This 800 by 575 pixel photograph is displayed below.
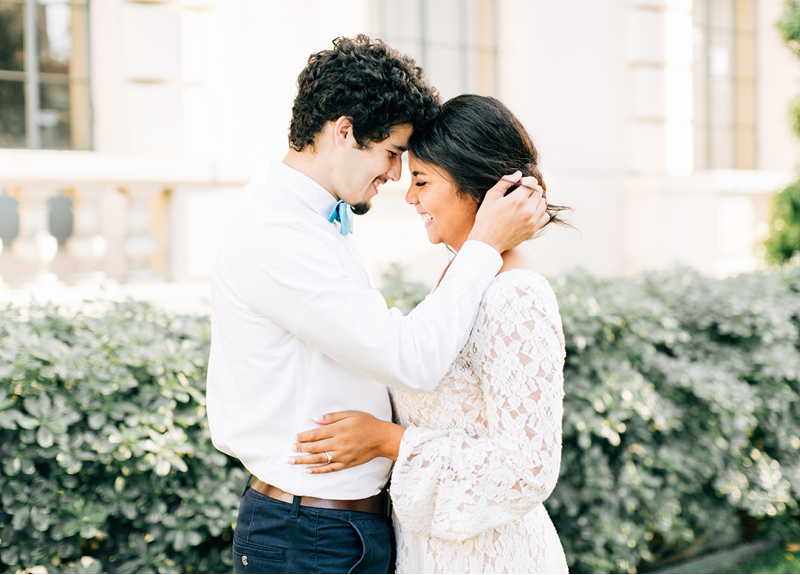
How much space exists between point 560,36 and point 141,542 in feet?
19.8

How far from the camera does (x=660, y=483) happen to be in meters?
3.67

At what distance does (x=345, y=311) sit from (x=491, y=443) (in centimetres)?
50

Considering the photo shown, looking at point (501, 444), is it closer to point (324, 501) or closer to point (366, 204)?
point (324, 501)

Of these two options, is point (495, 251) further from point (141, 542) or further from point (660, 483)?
point (660, 483)

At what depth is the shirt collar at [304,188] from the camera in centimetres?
187

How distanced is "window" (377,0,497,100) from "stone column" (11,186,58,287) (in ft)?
11.3

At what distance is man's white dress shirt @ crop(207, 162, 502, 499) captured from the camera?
1606 mm

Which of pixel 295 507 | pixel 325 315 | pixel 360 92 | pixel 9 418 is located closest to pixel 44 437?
pixel 9 418

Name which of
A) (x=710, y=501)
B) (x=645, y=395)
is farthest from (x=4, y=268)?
(x=710, y=501)

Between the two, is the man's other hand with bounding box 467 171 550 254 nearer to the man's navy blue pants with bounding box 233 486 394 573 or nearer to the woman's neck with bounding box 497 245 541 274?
the woman's neck with bounding box 497 245 541 274

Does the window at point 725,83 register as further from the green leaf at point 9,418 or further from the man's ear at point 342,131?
the green leaf at point 9,418

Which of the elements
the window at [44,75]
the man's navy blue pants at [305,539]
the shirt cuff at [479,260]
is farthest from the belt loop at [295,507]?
the window at [44,75]

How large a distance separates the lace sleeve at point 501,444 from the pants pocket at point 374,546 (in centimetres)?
9

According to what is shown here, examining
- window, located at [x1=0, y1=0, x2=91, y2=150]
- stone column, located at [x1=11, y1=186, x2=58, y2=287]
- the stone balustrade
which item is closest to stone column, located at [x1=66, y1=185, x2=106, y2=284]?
the stone balustrade
